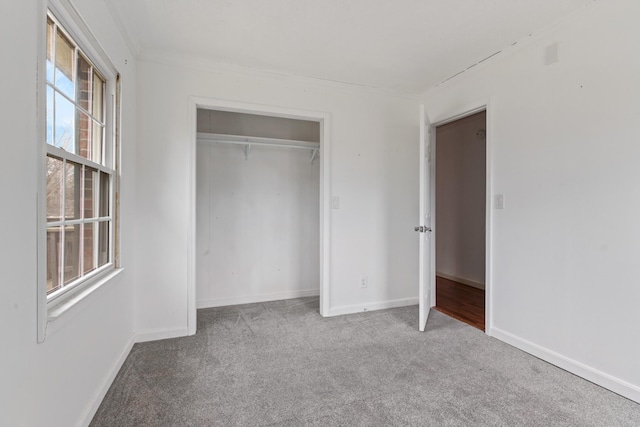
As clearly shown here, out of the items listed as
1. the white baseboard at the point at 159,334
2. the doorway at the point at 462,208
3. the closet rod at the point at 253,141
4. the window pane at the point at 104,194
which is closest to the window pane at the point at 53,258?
the window pane at the point at 104,194

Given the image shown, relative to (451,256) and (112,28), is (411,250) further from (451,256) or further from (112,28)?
(112,28)

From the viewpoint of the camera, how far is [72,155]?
4.93ft

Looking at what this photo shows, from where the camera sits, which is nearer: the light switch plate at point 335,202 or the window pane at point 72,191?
the window pane at point 72,191

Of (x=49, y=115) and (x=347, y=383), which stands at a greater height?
(x=49, y=115)

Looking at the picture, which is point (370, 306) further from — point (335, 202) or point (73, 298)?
point (73, 298)

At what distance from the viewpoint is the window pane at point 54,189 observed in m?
1.33

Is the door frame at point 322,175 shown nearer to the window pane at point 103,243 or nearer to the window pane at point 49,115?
the window pane at point 103,243

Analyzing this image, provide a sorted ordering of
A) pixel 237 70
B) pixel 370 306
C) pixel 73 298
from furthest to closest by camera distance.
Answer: pixel 370 306
pixel 237 70
pixel 73 298

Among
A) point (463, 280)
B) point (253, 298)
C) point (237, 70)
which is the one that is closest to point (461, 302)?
point (463, 280)

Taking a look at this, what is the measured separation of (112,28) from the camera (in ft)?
6.46

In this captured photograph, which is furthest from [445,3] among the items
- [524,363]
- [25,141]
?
[524,363]

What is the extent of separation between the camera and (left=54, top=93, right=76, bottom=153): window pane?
1405mm

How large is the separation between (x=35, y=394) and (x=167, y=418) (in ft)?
2.27

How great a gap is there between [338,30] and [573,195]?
1.96 meters
